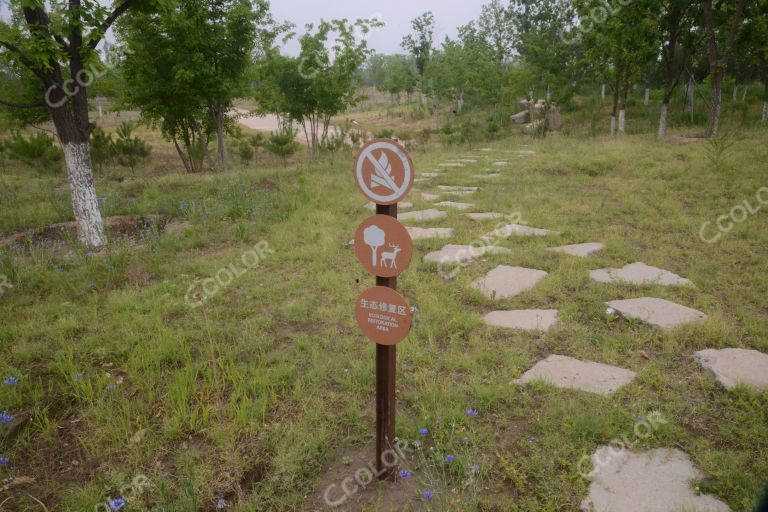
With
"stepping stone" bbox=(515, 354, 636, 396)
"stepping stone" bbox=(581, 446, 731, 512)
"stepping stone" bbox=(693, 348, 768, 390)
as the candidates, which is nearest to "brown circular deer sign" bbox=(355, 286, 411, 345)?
"stepping stone" bbox=(581, 446, 731, 512)

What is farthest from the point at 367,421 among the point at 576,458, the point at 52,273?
the point at 52,273

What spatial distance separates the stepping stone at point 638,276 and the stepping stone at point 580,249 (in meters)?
0.42

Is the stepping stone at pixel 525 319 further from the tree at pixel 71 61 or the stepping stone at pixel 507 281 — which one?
the tree at pixel 71 61

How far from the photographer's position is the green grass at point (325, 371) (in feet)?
7.07

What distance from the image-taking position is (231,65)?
1052 centimetres

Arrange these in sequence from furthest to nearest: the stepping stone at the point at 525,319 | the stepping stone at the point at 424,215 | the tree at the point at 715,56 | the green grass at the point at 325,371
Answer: the tree at the point at 715,56, the stepping stone at the point at 424,215, the stepping stone at the point at 525,319, the green grass at the point at 325,371

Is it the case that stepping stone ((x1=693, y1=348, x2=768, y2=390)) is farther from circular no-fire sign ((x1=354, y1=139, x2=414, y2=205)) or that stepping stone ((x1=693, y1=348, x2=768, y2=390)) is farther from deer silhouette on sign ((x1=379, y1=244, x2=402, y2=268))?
circular no-fire sign ((x1=354, y1=139, x2=414, y2=205))

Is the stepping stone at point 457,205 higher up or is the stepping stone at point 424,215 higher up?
the stepping stone at point 457,205

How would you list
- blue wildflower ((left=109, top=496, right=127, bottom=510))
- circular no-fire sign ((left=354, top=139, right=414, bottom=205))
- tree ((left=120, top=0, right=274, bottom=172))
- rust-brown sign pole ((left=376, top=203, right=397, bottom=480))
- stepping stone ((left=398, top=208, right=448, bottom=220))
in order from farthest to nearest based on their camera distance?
tree ((left=120, top=0, right=274, bottom=172)), stepping stone ((left=398, top=208, right=448, bottom=220)), rust-brown sign pole ((left=376, top=203, right=397, bottom=480)), blue wildflower ((left=109, top=496, right=127, bottom=510)), circular no-fire sign ((left=354, top=139, right=414, bottom=205))

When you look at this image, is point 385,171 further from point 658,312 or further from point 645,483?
point 658,312

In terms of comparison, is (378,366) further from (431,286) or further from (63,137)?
(63,137)

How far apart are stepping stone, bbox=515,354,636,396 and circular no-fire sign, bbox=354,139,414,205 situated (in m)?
1.57

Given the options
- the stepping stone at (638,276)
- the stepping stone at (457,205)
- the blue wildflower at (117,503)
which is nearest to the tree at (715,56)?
the stepping stone at (457,205)

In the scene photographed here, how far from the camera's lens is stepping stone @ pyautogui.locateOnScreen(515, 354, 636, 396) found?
8.62ft
